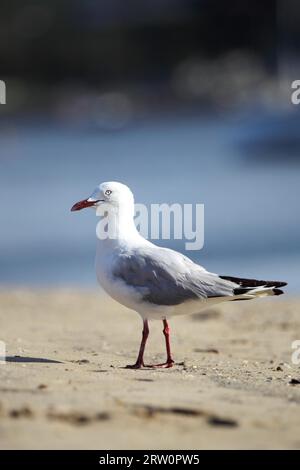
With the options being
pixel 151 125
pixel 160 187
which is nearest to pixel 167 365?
pixel 160 187

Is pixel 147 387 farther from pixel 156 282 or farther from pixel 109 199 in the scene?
pixel 109 199

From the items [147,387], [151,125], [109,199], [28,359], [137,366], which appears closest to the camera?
[147,387]

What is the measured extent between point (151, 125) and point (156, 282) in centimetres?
3200

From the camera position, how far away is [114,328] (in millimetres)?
9773

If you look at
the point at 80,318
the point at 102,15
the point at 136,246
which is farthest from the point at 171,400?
the point at 102,15

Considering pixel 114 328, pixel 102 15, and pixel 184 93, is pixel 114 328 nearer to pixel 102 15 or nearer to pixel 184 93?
pixel 184 93

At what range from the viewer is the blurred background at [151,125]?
17.1 m

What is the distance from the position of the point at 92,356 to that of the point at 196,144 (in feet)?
79.5

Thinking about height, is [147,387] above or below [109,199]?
below

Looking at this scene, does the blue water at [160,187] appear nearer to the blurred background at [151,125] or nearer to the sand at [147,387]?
the blurred background at [151,125]

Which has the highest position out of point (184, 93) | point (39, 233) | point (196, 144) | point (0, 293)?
point (184, 93)

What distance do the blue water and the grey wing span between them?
18.7 ft

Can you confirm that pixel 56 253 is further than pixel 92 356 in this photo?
Yes

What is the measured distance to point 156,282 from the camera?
6.98 meters
